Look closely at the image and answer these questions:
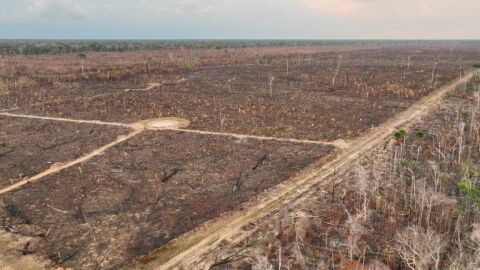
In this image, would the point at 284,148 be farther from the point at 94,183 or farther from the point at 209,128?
the point at 94,183

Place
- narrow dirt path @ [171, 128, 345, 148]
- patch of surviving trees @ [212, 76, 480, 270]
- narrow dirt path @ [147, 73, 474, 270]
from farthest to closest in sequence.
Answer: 1. narrow dirt path @ [171, 128, 345, 148]
2. narrow dirt path @ [147, 73, 474, 270]
3. patch of surviving trees @ [212, 76, 480, 270]

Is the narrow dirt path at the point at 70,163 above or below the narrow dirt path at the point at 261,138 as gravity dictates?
below

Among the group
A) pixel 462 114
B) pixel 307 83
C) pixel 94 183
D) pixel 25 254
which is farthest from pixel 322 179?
pixel 307 83

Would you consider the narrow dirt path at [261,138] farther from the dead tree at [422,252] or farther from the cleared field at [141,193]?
the dead tree at [422,252]

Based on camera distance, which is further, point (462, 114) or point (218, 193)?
point (462, 114)

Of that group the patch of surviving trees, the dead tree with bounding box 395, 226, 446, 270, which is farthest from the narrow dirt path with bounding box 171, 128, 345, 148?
the dead tree with bounding box 395, 226, 446, 270

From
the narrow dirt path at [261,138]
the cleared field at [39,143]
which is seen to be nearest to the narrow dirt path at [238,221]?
the narrow dirt path at [261,138]

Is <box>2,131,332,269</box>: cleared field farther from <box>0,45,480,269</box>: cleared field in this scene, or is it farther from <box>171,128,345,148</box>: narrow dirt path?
<box>171,128,345,148</box>: narrow dirt path

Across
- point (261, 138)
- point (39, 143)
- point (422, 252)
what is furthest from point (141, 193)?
point (422, 252)
